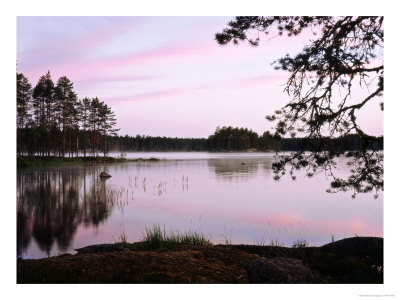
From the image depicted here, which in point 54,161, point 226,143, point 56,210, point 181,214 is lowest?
point 181,214

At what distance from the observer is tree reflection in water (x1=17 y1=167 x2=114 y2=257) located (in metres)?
12.5

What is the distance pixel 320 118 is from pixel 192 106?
419 cm

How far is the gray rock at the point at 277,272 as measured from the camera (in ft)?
18.3

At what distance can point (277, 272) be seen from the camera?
5582mm

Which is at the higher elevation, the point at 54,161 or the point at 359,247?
the point at 54,161

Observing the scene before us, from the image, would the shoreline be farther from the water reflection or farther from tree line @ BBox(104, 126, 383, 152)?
tree line @ BBox(104, 126, 383, 152)

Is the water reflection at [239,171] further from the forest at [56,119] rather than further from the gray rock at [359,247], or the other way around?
the gray rock at [359,247]

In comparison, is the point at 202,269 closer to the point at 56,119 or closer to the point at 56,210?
the point at 56,210

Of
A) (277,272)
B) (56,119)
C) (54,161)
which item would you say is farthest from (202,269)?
(56,119)

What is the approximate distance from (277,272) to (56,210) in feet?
49.2

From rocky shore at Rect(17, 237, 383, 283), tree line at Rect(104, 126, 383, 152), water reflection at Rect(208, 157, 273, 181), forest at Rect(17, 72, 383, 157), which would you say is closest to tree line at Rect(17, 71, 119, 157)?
forest at Rect(17, 72, 383, 157)

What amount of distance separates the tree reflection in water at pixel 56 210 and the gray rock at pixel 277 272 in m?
7.48

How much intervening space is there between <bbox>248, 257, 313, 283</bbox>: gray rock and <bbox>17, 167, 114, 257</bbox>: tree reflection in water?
748 centimetres
